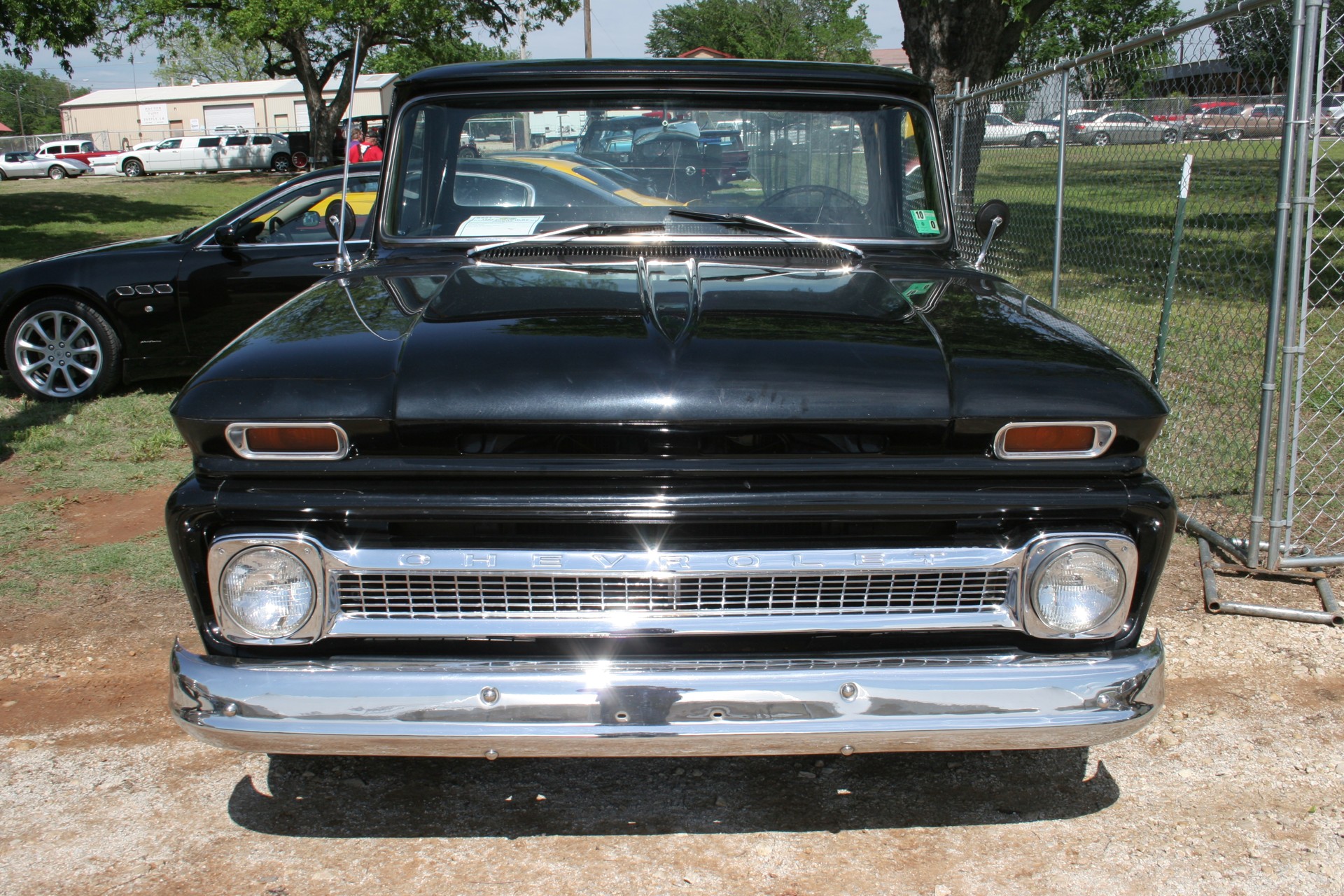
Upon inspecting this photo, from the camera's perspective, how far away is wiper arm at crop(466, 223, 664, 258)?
10.0ft

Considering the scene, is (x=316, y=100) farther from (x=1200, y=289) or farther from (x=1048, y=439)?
(x=1048, y=439)

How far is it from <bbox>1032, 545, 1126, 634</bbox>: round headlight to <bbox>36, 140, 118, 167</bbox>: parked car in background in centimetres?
4800

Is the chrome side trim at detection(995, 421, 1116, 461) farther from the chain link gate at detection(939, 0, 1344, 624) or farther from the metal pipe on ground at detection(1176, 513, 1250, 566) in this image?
the metal pipe on ground at detection(1176, 513, 1250, 566)

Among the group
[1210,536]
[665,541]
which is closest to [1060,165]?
[1210,536]

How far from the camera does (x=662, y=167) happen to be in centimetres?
328

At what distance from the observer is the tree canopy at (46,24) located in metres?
16.8

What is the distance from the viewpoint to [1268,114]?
4324mm

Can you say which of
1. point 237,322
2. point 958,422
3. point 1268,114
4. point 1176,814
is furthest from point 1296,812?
point 237,322

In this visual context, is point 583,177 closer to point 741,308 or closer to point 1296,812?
point 741,308

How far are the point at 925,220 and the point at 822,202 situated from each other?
35 cm

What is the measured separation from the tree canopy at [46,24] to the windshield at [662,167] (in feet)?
55.9

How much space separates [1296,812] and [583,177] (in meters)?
2.63

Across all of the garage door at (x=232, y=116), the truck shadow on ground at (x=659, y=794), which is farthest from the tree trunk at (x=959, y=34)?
the garage door at (x=232, y=116)

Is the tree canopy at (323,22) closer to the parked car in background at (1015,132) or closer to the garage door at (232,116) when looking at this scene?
the parked car in background at (1015,132)
